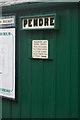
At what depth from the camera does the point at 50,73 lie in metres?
4.72

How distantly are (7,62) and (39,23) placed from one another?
0.87 m

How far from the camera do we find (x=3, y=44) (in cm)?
524

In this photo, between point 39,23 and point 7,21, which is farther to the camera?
point 7,21

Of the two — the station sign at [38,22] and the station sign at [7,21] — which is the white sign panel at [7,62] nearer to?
the station sign at [7,21]

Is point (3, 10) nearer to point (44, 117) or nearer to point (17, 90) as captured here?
point (17, 90)

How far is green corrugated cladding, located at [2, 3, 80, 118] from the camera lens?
14.7 feet

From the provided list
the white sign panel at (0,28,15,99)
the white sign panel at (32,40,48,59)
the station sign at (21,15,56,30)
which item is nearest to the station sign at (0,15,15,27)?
the white sign panel at (0,28,15,99)

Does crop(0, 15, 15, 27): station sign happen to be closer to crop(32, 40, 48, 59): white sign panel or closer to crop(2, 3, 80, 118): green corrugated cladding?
crop(2, 3, 80, 118): green corrugated cladding

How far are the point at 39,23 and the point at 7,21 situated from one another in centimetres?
71

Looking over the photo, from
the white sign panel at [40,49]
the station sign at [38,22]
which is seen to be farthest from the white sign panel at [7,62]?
the white sign panel at [40,49]

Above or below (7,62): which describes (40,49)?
above

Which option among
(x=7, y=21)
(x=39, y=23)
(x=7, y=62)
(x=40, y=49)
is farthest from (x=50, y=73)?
(x=7, y=21)

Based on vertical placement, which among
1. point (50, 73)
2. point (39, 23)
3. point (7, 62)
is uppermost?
point (39, 23)

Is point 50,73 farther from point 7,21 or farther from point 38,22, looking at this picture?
point 7,21
